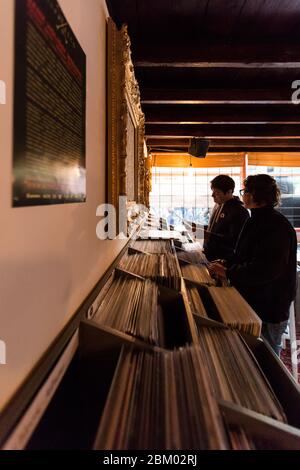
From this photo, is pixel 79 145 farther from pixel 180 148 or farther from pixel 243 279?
pixel 180 148

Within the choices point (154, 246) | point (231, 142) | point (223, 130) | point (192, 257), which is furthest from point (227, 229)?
point (231, 142)

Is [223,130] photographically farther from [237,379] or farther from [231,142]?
[237,379]

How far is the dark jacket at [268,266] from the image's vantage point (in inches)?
68.1

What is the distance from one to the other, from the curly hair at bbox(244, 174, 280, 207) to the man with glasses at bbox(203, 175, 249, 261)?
2.71 feet

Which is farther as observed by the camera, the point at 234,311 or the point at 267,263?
the point at 267,263

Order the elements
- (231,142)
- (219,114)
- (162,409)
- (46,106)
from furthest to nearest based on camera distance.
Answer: (231,142)
(219,114)
(46,106)
(162,409)

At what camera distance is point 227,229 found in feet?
9.17

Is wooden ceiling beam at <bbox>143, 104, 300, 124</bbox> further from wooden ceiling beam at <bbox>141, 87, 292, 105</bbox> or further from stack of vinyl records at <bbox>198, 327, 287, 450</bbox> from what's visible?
stack of vinyl records at <bbox>198, 327, 287, 450</bbox>

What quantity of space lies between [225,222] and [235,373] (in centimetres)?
211

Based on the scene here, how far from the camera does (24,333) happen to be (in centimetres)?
59

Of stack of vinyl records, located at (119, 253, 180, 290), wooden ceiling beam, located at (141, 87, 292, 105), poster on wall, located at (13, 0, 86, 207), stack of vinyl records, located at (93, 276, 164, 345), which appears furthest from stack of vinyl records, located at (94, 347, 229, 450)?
wooden ceiling beam, located at (141, 87, 292, 105)

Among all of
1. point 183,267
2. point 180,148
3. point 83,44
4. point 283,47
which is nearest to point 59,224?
point 83,44

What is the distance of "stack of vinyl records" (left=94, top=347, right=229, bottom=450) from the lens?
1.58 ft

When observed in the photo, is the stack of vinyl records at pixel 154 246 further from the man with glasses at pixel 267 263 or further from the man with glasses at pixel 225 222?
the man with glasses at pixel 225 222
